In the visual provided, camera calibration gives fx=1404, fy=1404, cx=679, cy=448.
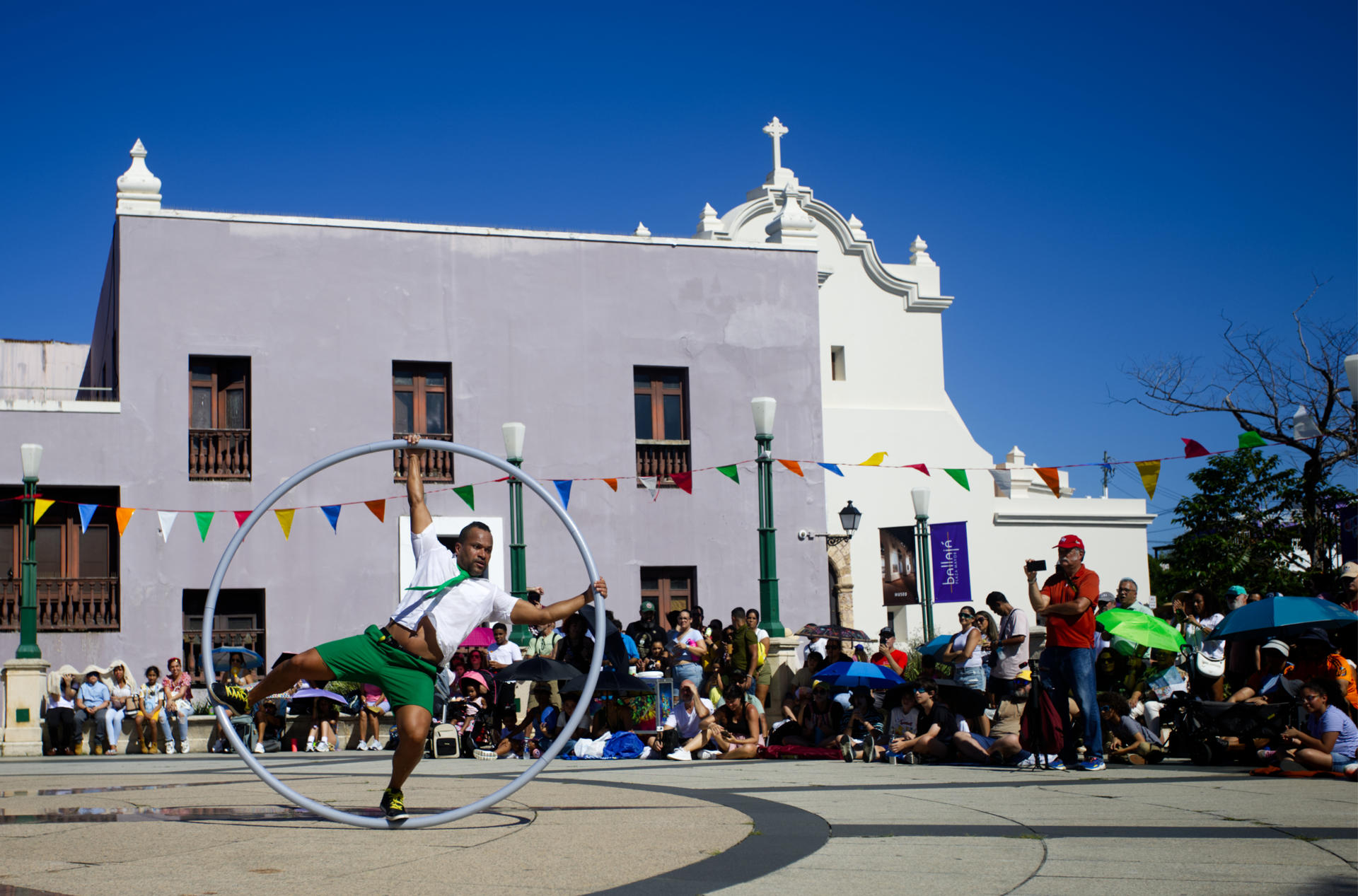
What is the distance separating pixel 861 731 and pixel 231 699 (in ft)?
23.3

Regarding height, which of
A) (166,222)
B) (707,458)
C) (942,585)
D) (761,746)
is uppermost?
(166,222)

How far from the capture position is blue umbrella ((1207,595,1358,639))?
11.2 m

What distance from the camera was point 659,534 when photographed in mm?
25719

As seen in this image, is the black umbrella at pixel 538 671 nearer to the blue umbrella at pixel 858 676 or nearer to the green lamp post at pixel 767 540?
the blue umbrella at pixel 858 676

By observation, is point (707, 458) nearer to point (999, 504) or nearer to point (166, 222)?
point (166, 222)

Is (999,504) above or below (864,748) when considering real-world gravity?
above

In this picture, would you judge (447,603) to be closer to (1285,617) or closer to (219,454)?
(1285,617)

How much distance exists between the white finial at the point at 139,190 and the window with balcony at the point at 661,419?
886 cm

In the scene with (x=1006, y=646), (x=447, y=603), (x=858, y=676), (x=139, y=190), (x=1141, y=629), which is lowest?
(x=858, y=676)

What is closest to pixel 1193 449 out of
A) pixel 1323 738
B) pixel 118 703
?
pixel 1323 738

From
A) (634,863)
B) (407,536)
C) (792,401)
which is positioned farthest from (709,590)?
(634,863)

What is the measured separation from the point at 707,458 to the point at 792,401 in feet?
6.81

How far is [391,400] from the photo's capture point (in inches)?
966

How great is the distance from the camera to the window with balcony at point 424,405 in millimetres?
24641
